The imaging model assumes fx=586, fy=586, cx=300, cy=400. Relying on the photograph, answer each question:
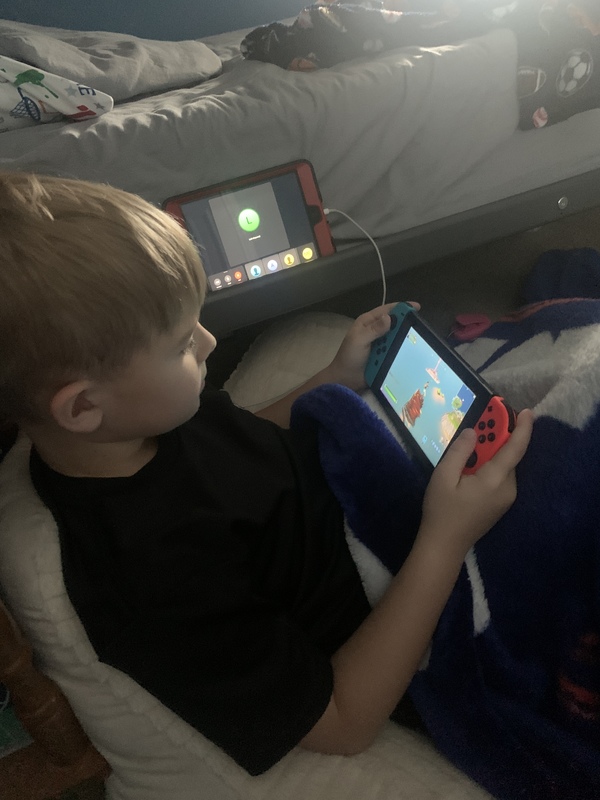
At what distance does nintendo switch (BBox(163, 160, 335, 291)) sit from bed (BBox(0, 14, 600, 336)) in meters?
0.02

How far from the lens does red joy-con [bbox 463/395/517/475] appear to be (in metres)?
0.50

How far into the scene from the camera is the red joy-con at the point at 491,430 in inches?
19.5

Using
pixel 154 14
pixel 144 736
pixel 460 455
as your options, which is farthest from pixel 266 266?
pixel 154 14

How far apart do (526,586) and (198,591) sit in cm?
28

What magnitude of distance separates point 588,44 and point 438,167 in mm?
305

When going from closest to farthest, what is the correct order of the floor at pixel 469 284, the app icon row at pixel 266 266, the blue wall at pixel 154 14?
the app icon row at pixel 266 266 < the floor at pixel 469 284 < the blue wall at pixel 154 14

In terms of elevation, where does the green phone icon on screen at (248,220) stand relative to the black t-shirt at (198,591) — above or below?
above

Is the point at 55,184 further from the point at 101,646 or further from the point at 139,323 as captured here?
the point at 101,646

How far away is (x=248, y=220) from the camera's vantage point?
0.95m

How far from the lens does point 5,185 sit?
425 millimetres

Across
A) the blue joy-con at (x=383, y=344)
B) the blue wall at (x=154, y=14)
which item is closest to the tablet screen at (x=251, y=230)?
the blue joy-con at (x=383, y=344)

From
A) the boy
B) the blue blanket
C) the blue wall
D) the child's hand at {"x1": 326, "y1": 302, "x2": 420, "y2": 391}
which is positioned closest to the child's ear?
the boy

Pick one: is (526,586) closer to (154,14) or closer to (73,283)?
(73,283)

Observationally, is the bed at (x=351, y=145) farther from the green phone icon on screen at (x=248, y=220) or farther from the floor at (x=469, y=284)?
the floor at (x=469, y=284)
